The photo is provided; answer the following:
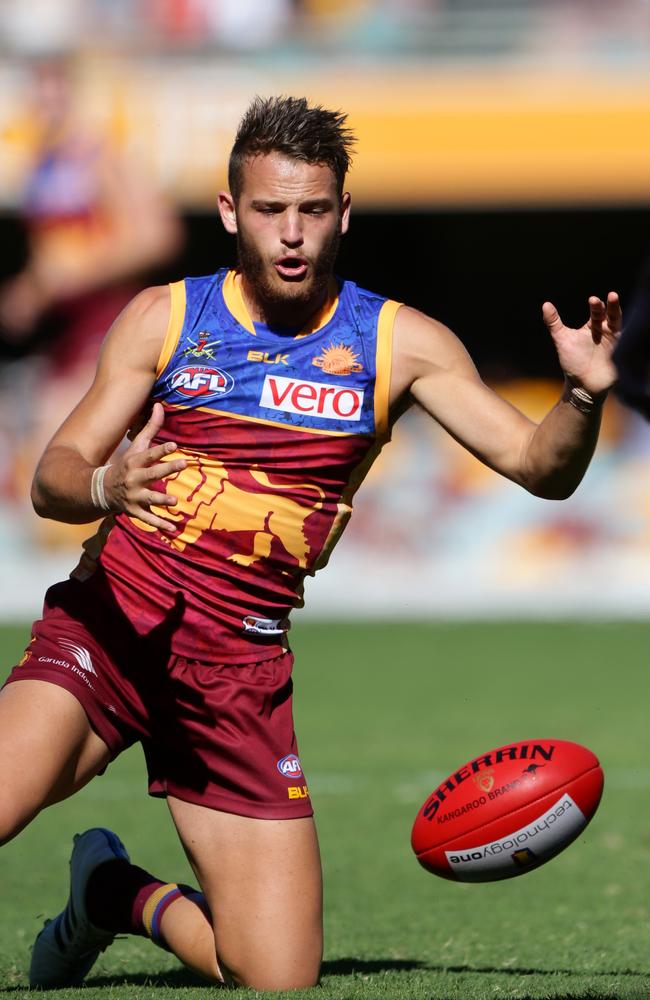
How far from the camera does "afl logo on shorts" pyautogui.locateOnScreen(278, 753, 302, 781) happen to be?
16.0 feet

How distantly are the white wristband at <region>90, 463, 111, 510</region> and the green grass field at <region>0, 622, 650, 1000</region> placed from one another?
1.44 meters

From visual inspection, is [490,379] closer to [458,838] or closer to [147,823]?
[147,823]

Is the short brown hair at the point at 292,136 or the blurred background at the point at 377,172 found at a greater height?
the short brown hair at the point at 292,136

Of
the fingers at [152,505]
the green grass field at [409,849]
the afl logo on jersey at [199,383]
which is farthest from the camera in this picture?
the green grass field at [409,849]

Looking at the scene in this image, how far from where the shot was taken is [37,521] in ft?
61.1

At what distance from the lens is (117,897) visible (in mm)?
4973

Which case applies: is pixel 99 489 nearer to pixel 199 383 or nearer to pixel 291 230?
pixel 199 383

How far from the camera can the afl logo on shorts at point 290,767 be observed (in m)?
4.86

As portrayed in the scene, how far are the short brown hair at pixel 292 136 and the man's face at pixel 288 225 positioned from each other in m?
0.03

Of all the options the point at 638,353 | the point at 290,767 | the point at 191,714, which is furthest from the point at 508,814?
the point at 638,353

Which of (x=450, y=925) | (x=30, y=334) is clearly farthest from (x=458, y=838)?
(x=30, y=334)

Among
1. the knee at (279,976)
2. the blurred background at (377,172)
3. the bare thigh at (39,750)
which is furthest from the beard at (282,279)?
the blurred background at (377,172)

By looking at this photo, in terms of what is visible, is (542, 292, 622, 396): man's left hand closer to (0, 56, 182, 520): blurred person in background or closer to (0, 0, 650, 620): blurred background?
(0, 0, 650, 620): blurred background

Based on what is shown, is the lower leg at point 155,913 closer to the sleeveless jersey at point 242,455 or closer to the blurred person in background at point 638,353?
the sleeveless jersey at point 242,455
